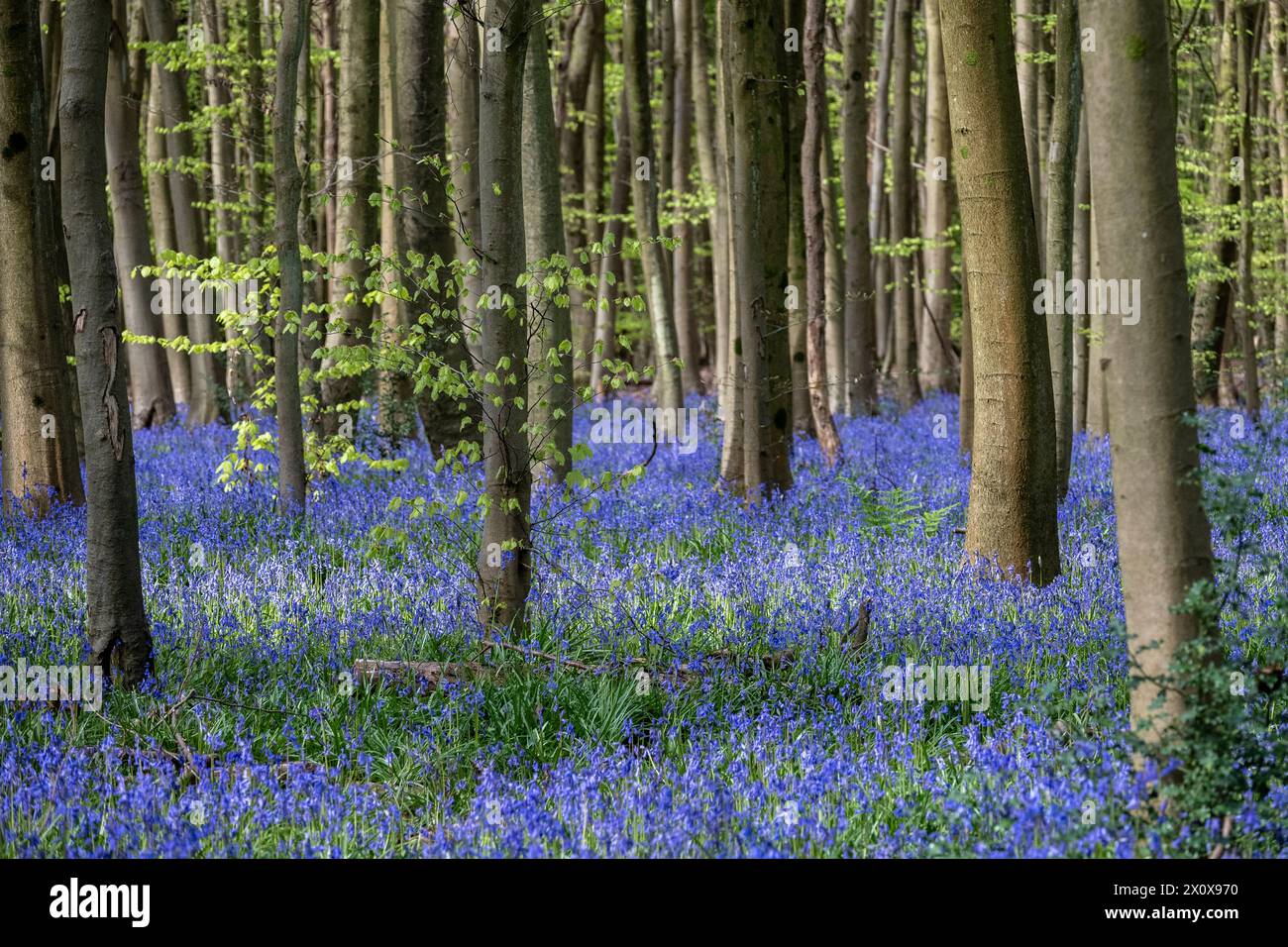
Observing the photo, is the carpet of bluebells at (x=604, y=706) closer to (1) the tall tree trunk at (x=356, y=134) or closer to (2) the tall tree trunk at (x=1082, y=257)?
(1) the tall tree trunk at (x=356, y=134)

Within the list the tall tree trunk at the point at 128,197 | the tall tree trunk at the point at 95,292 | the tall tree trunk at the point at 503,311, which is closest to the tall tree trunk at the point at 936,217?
the tall tree trunk at the point at 128,197

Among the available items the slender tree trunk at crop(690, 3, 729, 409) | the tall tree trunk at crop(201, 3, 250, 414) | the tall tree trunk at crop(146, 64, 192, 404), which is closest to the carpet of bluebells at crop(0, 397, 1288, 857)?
the tall tree trunk at crop(201, 3, 250, 414)

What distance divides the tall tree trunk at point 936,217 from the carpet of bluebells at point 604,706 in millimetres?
9982

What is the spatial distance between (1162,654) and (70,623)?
5440 millimetres

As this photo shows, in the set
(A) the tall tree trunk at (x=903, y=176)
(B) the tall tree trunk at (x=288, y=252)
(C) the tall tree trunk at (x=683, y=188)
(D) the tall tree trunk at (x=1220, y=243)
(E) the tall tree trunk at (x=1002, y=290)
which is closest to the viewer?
(E) the tall tree trunk at (x=1002, y=290)

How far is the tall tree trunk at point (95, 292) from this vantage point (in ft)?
17.6

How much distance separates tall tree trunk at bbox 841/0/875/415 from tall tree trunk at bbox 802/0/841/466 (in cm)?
274

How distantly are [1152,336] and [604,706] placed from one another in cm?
275

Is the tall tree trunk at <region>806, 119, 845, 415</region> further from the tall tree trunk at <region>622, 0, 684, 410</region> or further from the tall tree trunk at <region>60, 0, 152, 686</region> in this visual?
the tall tree trunk at <region>60, 0, 152, 686</region>

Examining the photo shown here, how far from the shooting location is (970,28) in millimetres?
7832

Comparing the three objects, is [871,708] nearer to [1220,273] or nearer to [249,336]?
[249,336]

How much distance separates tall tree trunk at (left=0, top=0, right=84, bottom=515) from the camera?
900 cm

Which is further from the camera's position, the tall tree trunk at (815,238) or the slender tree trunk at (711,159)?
the slender tree trunk at (711,159)
